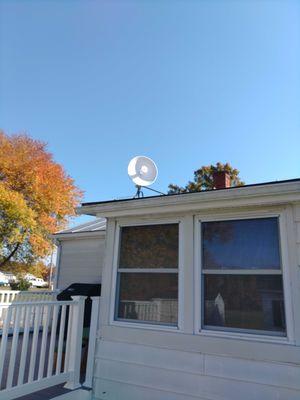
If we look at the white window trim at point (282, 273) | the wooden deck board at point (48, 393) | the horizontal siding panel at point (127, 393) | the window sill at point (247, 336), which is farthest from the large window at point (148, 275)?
the wooden deck board at point (48, 393)

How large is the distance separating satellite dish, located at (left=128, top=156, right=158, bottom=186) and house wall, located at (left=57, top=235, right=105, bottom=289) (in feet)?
10.2

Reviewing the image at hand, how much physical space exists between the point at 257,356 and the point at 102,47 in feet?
25.6

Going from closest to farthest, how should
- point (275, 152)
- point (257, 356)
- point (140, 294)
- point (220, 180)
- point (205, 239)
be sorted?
point (257, 356)
point (205, 239)
point (140, 294)
point (220, 180)
point (275, 152)

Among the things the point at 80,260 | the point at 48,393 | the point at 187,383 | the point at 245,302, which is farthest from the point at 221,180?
the point at 80,260

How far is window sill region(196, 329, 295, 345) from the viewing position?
299cm

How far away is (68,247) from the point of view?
8391 mm

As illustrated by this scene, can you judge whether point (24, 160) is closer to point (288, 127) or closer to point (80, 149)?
point (80, 149)

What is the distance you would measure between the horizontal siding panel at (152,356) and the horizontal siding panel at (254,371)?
0.15 meters

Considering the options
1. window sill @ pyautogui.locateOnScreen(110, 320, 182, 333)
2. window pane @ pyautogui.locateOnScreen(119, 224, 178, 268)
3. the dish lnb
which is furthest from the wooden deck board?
the dish lnb

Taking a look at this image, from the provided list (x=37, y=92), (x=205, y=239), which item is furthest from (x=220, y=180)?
(x=37, y=92)

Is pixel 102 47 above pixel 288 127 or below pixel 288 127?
above

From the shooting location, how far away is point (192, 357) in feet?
11.1

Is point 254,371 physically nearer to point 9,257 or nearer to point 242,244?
point 242,244

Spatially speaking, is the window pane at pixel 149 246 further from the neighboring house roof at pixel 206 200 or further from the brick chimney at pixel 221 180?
the brick chimney at pixel 221 180
